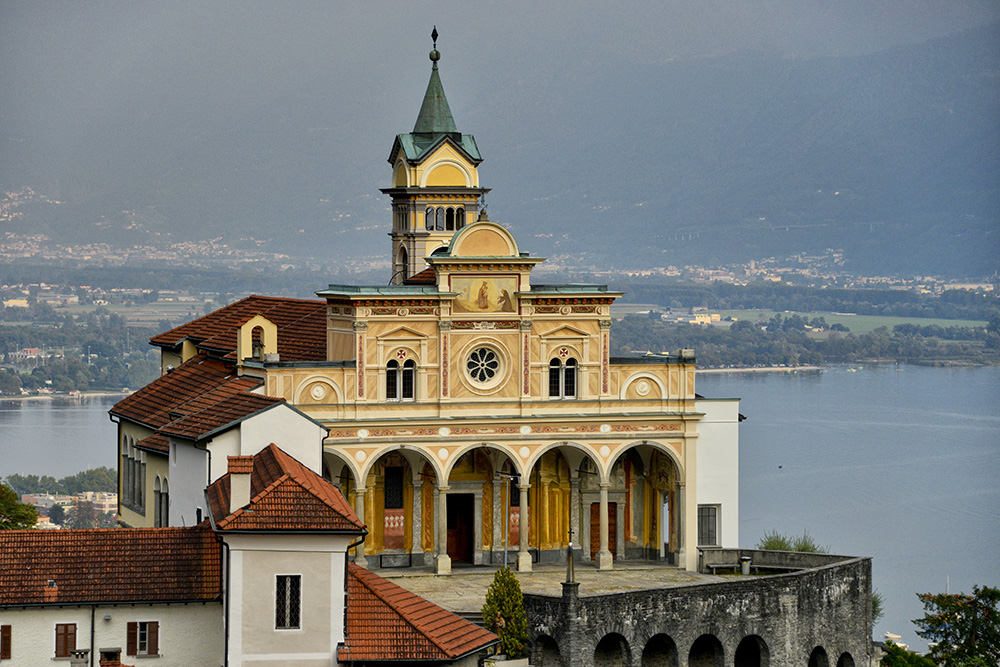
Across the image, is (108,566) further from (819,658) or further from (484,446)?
(819,658)

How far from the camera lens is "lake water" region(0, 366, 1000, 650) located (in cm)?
11231

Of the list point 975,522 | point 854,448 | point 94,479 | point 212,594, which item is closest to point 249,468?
point 212,594

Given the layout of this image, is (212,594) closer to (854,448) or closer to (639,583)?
(639,583)

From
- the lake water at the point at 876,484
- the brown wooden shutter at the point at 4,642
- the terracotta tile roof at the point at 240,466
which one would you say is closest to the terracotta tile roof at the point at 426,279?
the terracotta tile roof at the point at 240,466

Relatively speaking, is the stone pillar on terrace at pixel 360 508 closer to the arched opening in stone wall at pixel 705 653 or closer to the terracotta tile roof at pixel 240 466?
the arched opening in stone wall at pixel 705 653

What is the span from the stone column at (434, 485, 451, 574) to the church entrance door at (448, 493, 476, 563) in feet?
7.46

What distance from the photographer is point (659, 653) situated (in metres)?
48.6

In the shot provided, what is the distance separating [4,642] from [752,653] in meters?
22.3

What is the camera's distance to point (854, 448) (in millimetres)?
169375

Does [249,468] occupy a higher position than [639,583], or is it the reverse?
[249,468]

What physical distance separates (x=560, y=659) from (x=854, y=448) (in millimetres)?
126905

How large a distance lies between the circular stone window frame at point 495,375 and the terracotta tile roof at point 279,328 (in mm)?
5037

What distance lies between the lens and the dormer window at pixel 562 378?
54.9 meters

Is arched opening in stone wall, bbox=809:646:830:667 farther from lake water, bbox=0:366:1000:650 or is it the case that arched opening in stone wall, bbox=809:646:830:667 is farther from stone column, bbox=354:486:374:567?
lake water, bbox=0:366:1000:650
